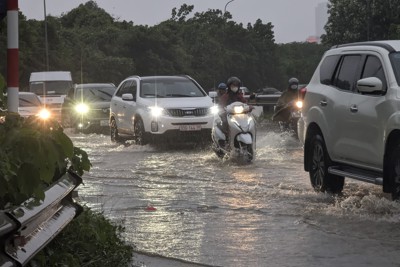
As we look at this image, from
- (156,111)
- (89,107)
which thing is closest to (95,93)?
(89,107)

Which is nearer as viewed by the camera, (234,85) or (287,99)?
(234,85)

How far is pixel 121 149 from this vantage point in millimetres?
21125

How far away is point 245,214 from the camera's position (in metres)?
9.94

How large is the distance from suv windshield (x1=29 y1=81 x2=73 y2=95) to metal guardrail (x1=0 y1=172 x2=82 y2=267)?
120 feet


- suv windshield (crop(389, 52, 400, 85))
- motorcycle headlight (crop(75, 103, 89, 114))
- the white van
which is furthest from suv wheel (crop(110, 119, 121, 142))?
the white van

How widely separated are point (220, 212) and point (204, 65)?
270 feet

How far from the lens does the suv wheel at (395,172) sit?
30.2ft

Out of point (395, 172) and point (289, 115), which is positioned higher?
point (395, 172)

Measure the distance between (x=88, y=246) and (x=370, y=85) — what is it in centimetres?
456

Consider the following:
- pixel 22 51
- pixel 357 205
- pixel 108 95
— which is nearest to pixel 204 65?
pixel 22 51

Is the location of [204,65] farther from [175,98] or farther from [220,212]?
[220,212]

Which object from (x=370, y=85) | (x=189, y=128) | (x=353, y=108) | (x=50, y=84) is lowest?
(x=50, y=84)

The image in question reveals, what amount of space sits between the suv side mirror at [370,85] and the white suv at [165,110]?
10975 mm

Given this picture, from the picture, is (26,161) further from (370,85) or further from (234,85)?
(234,85)
